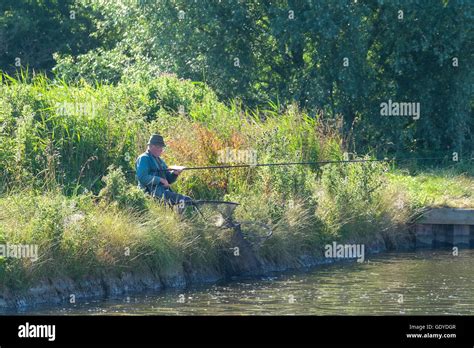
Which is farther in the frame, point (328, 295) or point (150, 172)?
point (150, 172)

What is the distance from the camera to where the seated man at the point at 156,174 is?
17.7 metres

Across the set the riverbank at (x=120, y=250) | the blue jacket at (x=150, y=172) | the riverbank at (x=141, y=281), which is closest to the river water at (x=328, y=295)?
the riverbank at (x=141, y=281)

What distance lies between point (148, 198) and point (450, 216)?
764 cm

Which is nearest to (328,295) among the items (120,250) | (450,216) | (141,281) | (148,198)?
(141,281)

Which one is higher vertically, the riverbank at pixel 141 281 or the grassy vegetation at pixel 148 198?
the grassy vegetation at pixel 148 198

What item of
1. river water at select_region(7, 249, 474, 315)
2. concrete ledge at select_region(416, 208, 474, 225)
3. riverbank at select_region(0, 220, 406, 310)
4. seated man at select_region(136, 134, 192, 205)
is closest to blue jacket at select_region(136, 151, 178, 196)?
seated man at select_region(136, 134, 192, 205)

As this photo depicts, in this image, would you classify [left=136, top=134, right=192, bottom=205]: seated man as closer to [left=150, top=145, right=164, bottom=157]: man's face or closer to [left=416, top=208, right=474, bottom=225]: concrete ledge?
[left=150, top=145, right=164, bottom=157]: man's face

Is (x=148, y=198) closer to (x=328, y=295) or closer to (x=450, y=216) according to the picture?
(x=328, y=295)

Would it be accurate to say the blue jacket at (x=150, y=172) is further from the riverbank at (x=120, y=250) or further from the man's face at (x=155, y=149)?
the riverbank at (x=120, y=250)

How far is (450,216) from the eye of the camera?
22828 millimetres

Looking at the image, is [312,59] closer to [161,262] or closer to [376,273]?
[376,273]

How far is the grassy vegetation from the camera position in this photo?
1628 cm

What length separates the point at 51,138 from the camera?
64.5ft

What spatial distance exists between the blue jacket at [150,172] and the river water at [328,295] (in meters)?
1.95
